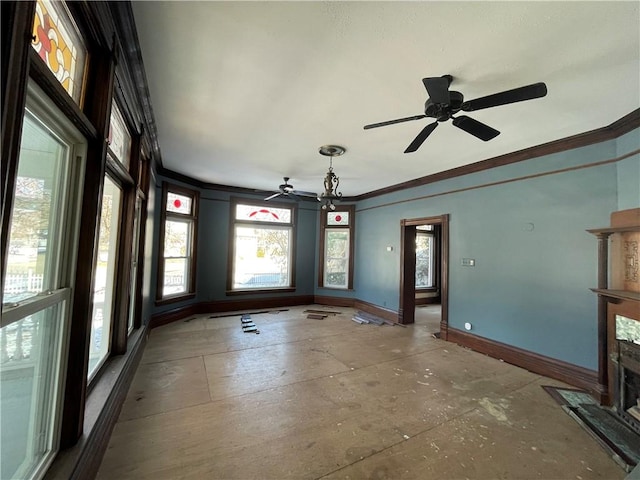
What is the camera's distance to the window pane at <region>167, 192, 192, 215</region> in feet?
16.9

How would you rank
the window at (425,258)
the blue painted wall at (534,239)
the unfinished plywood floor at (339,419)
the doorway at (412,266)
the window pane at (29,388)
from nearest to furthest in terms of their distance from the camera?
the window pane at (29,388), the unfinished plywood floor at (339,419), the blue painted wall at (534,239), the doorway at (412,266), the window at (425,258)

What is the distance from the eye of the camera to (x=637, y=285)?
8.54ft

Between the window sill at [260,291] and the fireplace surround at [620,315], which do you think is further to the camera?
the window sill at [260,291]

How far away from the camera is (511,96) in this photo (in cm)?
186

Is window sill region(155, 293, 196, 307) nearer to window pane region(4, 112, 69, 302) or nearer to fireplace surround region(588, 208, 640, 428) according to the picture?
window pane region(4, 112, 69, 302)

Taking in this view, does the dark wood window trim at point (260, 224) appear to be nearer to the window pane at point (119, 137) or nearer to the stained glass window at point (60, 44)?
the window pane at point (119, 137)

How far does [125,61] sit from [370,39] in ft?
5.79

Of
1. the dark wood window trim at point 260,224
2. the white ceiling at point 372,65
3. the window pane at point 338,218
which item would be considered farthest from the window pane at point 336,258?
the white ceiling at point 372,65

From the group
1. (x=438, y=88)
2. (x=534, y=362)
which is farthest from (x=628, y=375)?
(x=438, y=88)

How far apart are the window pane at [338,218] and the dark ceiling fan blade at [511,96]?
201 inches

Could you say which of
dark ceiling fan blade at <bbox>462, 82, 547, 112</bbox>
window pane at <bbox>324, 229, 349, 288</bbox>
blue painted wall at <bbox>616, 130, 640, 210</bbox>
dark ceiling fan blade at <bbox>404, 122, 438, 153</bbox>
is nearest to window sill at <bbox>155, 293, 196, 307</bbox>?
window pane at <bbox>324, 229, 349, 288</bbox>

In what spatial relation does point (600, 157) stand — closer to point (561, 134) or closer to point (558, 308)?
point (561, 134)

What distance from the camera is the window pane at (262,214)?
21.1ft

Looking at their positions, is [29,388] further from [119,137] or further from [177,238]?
[177,238]
